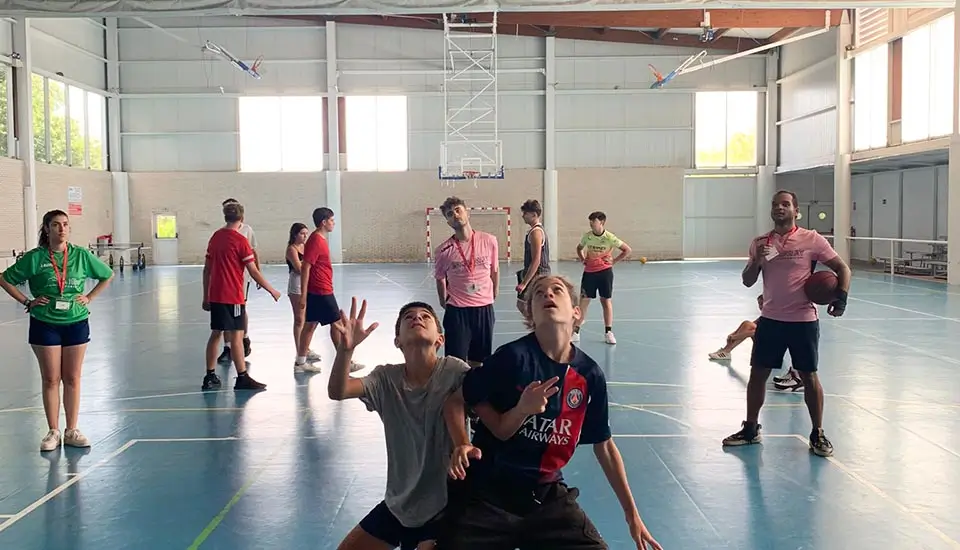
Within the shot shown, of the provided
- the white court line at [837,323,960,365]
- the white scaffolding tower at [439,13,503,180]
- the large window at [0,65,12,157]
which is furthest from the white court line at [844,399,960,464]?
the large window at [0,65,12,157]

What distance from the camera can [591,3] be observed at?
15.3 metres

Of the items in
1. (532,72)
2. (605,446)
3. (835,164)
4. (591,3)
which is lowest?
(605,446)

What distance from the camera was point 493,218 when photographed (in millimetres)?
34688

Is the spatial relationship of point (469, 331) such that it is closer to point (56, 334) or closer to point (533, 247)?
point (533, 247)

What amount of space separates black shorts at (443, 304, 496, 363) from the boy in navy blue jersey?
12.3 feet

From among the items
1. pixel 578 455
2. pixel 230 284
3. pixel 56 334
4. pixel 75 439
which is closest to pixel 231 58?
pixel 230 284

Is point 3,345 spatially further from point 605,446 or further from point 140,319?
point 605,446

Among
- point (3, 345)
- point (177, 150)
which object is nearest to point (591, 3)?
point (3, 345)

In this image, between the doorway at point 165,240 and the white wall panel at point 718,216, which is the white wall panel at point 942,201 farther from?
the doorway at point 165,240

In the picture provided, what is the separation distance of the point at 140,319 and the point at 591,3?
33.9ft

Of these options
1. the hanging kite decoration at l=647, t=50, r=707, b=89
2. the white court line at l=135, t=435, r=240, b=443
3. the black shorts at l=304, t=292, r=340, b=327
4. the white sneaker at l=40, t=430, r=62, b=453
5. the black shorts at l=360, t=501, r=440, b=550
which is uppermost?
the hanging kite decoration at l=647, t=50, r=707, b=89

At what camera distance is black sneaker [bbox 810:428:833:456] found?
617 centimetres

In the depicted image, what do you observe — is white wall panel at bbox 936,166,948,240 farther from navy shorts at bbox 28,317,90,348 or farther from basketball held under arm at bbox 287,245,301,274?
navy shorts at bbox 28,317,90,348

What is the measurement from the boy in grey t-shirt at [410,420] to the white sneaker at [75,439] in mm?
4180
